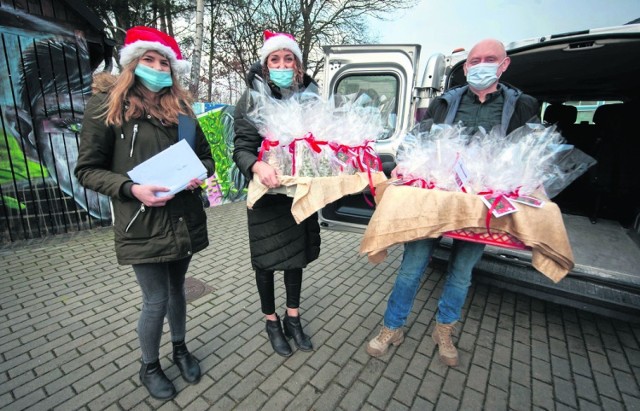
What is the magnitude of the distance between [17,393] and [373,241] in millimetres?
2555

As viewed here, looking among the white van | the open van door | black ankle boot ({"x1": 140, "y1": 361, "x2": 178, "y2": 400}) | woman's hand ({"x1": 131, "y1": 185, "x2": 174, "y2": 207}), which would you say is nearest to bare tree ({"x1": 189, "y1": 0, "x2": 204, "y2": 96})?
the open van door

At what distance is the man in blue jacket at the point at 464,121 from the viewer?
216 centimetres

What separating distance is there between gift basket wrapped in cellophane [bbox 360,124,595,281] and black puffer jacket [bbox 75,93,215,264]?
1.15 metres

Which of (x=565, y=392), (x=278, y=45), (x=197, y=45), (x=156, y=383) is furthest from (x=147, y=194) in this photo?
(x=197, y=45)

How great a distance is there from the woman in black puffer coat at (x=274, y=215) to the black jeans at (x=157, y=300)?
531 millimetres

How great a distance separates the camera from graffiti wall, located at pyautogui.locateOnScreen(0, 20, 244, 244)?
4219mm

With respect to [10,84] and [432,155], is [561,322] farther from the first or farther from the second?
[10,84]

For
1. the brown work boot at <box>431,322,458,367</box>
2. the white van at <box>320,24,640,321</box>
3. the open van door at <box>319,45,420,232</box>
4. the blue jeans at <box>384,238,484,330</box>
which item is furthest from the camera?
the open van door at <box>319,45,420,232</box>

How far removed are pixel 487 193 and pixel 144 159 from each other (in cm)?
193

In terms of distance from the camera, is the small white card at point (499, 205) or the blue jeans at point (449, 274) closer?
the small white card at point (499, 205)

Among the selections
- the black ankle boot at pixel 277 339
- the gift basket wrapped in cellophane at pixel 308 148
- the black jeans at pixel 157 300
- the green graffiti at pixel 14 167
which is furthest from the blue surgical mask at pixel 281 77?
the green graffiti at pixel 14 167

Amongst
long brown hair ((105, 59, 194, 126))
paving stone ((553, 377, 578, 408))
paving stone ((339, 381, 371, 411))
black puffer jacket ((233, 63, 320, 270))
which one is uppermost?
long brown hair ((105, 59, 194, 126))

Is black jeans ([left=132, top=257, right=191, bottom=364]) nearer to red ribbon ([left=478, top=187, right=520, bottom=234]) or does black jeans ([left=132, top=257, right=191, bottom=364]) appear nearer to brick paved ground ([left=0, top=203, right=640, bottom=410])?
brick paved ground ([left=0, top=203, right=640, bottom=410])

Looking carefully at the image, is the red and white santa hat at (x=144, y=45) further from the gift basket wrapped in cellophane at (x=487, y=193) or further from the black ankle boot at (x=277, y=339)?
the black ankle boot at (x=277, y=339)
